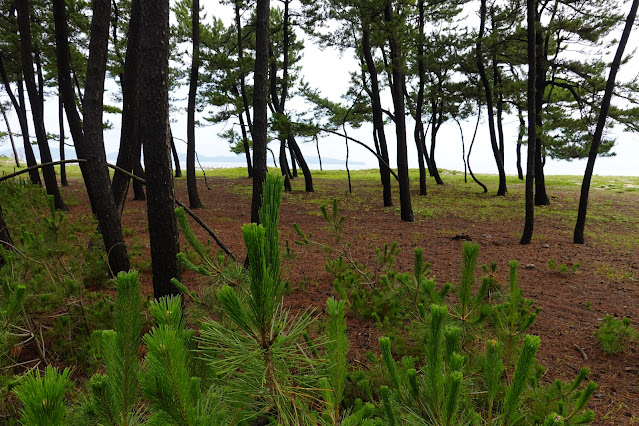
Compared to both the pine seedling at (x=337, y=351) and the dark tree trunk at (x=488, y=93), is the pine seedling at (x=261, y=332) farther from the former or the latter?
the dark tree trunk at (x=488, y=93)

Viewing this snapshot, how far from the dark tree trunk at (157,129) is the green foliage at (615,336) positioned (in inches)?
187

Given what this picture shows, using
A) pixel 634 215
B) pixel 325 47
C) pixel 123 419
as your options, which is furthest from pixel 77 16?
pixel 634 215

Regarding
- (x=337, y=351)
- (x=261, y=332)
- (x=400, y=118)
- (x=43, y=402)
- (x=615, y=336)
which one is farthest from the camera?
(x=400, y=118)

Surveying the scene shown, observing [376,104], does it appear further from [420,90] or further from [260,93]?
[260,93]

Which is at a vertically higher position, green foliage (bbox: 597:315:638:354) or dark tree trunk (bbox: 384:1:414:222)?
dark tree trunk (bbox: 384:1:414:222)

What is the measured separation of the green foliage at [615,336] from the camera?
3701 mm

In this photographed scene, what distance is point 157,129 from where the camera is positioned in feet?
10.7

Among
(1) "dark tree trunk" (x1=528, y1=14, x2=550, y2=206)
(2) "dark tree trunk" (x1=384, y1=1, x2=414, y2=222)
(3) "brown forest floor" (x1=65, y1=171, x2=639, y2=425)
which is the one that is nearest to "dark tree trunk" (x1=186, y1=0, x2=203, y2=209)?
(3) "brown forest floor" (x1=65, y1=171, x2=639, y2=425)

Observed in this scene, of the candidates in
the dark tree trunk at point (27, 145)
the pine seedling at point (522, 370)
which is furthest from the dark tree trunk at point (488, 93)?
the dark tree trunk at point (27, 145)

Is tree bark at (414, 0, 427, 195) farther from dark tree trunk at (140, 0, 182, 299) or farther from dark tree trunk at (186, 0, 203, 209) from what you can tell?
dark tree trunk at (140, 0, 182, 299)

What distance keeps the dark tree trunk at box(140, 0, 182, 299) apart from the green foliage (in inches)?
187

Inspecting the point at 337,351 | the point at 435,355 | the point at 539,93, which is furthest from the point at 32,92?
the point at 539,93

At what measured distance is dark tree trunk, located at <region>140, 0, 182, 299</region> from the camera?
3.17 metres

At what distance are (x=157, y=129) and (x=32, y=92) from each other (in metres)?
10.0
